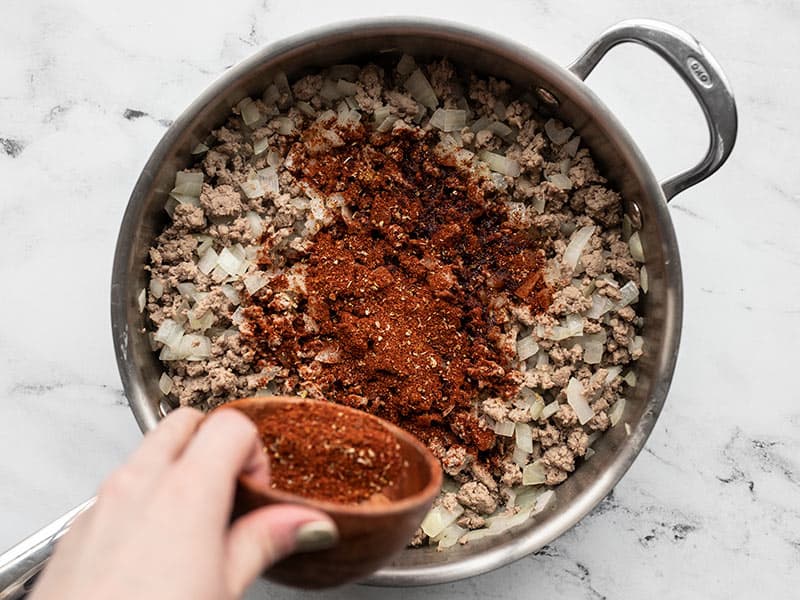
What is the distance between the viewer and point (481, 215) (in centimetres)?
221

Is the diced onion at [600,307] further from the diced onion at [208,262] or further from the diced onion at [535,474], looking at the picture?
the diced onion at [208,262]

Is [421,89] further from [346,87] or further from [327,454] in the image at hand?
[327,454]

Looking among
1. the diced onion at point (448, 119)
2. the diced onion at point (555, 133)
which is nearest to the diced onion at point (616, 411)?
the diced onion at point (555, 133)

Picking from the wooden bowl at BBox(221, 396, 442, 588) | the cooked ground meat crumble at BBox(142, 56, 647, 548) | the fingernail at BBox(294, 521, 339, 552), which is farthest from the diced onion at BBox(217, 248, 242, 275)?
the fingernail at BBox(294, 521, 339, 552)

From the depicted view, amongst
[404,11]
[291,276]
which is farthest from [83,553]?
Result: [404,11]

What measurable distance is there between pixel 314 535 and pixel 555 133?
4.61 ft

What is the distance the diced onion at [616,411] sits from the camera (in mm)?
2186

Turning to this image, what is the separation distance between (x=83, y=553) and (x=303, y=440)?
50 centimetres

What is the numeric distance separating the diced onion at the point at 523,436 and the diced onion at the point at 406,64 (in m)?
1.06

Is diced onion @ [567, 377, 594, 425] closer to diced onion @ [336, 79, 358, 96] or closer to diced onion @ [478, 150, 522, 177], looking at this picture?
diced onion @ [478, 150, 522, 177]

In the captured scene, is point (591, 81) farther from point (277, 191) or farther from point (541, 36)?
point (277, 191)

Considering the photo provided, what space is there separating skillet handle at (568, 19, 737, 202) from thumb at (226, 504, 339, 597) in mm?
1329

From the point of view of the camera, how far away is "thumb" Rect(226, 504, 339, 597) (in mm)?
1185

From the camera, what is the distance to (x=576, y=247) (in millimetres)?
2189
